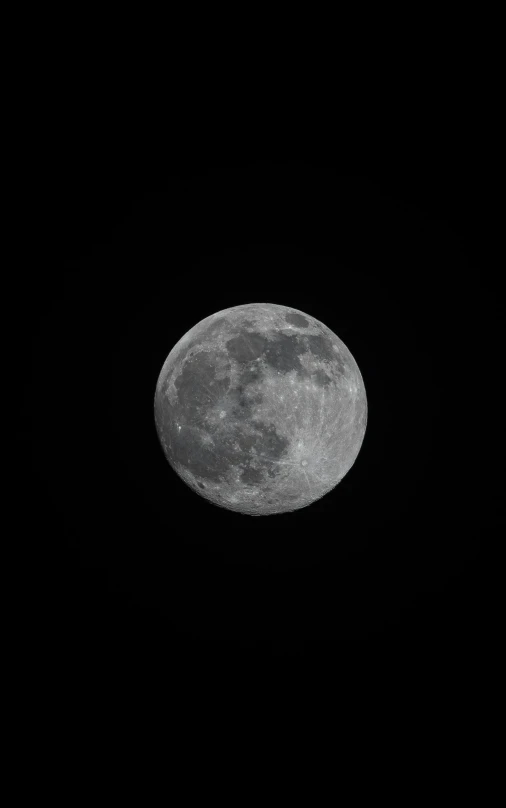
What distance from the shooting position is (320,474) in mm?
4984

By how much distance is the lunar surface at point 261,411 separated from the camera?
4703 millimetres

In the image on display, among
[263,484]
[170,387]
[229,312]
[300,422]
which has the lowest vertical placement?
[263,484]

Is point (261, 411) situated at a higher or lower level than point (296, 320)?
lower

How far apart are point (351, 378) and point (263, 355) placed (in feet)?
2.98

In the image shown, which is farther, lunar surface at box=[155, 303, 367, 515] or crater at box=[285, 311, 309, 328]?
crater at box=[285, 311, 309, 328]

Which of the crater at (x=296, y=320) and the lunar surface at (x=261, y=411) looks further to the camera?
the crater at (x=296, y=320)

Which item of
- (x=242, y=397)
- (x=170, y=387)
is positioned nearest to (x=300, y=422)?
(x=242, y=397)

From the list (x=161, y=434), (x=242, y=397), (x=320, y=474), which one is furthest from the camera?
(x=161, y=434)

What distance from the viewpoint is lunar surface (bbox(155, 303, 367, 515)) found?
470 centimetres

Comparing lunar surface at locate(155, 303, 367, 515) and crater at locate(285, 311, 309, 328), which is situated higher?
crater at locate(285, 311, 309, 328)

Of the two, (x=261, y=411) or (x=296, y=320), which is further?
(x=296, y=320)

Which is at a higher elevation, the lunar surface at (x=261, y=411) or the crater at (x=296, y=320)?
the crater at (x=296, y=320)

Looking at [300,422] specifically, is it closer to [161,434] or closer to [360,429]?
[360,429]

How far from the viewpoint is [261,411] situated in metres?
4.67
